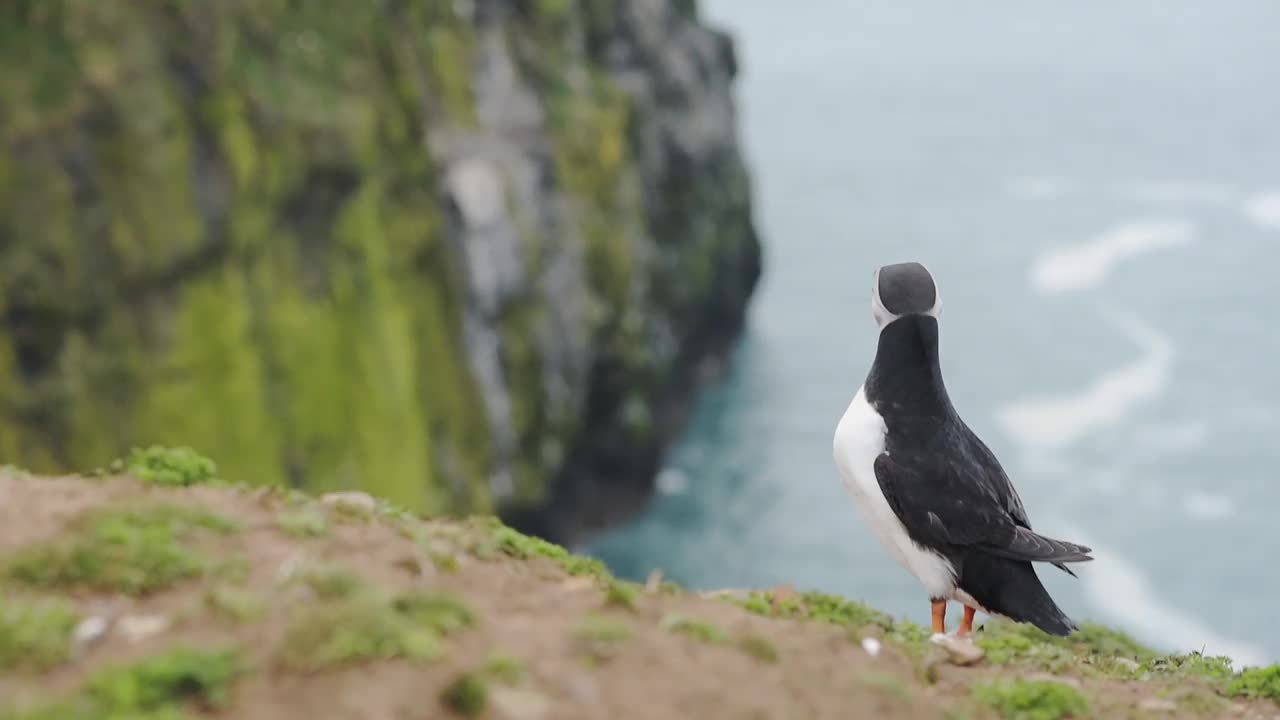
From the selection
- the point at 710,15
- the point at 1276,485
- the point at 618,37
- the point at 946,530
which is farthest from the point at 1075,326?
the point at 710,15

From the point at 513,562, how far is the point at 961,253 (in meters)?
86.1

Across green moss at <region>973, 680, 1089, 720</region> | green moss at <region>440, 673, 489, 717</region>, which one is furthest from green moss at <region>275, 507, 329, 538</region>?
green moss at <region>973, 680, 1089, 720</region>

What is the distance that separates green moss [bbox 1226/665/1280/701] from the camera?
10.4m

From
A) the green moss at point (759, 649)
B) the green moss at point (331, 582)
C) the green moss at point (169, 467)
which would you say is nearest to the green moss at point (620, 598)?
the green moss at point (759, 649)

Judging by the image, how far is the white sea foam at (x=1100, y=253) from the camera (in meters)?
88.8

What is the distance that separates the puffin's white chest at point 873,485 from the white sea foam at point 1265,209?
93.3 m

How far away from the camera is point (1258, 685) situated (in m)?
→ 10.4

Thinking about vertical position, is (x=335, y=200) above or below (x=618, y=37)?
below

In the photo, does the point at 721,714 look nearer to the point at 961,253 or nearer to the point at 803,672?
the point at 803,672

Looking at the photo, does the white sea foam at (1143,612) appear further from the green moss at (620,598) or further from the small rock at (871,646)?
the green moss at (620,598)

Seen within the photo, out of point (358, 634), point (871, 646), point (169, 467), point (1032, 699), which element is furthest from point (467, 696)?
point (169, 467)

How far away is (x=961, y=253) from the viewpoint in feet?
304

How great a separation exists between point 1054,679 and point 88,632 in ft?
19.6

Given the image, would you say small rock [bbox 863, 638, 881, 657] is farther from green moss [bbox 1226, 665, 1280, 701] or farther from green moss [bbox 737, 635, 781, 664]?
green moss [bbox 1226, 665, 1280, 701]
